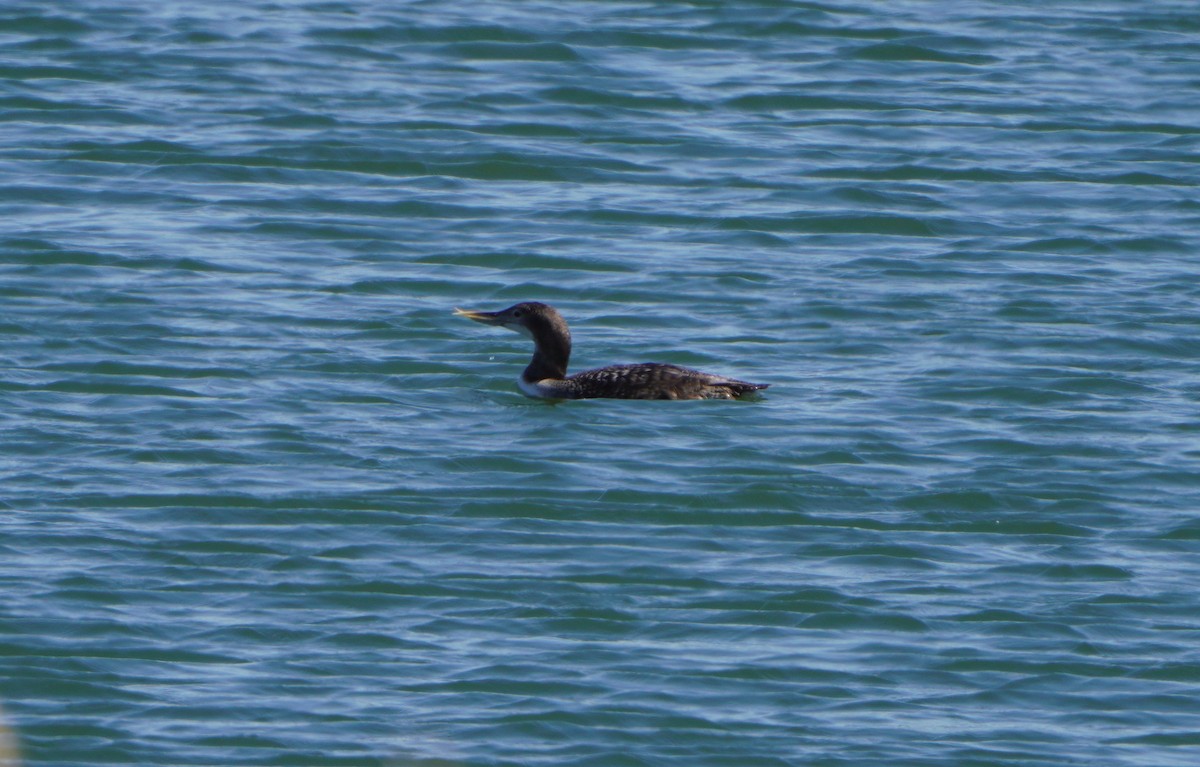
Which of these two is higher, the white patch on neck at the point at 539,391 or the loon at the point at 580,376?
the loon at the point at 580,376

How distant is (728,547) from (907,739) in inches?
84.8

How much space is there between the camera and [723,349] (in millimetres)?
14266

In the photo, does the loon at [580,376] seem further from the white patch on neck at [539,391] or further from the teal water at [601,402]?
the teal water at [601,402]

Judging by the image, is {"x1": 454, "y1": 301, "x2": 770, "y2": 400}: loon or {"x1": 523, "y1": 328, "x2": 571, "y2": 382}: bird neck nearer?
{"x1": 454, "y1": 301, "x2": 770, "y2": 400}: loon

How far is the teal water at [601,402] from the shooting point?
30.8ft

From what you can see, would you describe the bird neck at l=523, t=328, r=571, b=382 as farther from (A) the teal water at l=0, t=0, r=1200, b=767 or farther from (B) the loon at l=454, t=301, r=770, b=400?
(A) the teal water at l=0, t=0, r=1200, b=767

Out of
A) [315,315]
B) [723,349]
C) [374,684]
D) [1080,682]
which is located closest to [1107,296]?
[723,349]

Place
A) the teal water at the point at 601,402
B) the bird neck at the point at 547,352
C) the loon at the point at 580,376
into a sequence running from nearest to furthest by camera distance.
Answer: the teal water at the point at 601,402 < the loon at the point at 580,376 < the bird neck at the point at 547,352

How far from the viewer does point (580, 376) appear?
13570 millimetres

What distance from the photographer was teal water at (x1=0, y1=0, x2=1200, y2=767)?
940cm

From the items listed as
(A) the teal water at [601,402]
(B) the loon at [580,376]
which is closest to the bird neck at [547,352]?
(B) the loon at [580,376]

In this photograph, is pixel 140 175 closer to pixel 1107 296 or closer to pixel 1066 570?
pixel 1107 296

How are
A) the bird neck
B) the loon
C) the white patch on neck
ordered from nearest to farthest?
the loon → the white patch on neck → the bird neck

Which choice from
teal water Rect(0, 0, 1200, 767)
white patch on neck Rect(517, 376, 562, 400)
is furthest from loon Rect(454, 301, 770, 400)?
A: teal water Rect(0, 0, 1200, 767)
